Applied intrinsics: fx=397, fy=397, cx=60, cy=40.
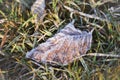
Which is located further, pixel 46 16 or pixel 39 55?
pixel 46 16

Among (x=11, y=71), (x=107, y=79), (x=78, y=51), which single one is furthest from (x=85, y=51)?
(x=11, y=71)

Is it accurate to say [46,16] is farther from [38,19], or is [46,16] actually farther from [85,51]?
[85,51]

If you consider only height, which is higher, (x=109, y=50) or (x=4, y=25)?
(x=4, y=25)

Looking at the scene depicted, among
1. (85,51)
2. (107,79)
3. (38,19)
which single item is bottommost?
(107,79)

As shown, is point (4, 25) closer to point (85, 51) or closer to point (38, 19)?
point (38, 19)

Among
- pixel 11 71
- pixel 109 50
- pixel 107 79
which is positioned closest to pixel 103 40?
pixel 109 50

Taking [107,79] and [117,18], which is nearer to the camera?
[107,79]
